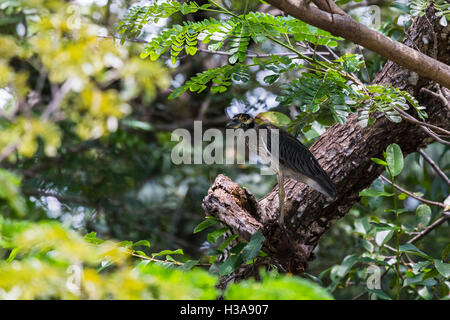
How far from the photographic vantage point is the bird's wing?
214cm

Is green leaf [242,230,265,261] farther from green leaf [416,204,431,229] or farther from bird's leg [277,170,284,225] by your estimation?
green leaf [416,204,431,229]

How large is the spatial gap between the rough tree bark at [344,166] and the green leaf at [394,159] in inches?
11.9

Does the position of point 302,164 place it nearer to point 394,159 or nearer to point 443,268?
point 394,159

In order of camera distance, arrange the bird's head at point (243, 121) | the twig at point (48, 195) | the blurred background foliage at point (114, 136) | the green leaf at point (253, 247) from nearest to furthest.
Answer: the green leaf at point (253, 247) < the bird's head at point (243, 121) < the blurred background foliage at point (114, 136) < the twig at point (48, 195)

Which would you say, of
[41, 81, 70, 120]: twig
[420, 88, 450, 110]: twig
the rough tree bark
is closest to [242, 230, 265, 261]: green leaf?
the rough tree bark

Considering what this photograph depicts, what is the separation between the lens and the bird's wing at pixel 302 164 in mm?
2143

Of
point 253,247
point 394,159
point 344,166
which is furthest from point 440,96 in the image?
point 253,247

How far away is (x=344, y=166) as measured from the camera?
226 cm

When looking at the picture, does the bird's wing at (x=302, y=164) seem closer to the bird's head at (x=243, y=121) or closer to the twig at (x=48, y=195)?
the bird's head at (x=243, y=121)

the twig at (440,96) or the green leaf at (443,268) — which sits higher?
the twig at (440,96)

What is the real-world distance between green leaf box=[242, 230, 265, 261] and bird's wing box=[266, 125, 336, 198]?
422 mm

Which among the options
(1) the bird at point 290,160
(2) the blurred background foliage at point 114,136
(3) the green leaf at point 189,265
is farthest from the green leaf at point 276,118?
(3) the green leaf at point 189,265
